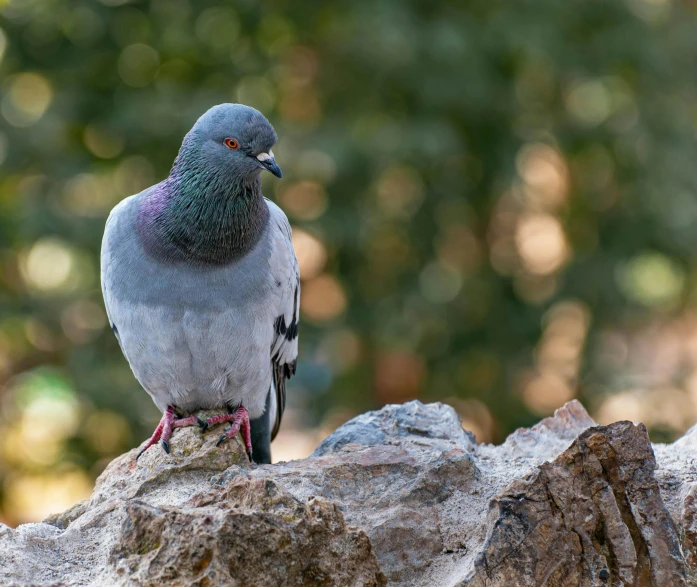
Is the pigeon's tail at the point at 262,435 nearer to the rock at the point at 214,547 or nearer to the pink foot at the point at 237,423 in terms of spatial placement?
the pink foot at the point at 237,423

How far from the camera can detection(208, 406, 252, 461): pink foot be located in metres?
4.00

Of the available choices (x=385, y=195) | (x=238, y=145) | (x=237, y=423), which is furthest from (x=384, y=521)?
(x=385, y=195)

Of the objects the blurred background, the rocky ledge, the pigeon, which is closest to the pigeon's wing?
the pigeon

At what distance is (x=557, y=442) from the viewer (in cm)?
413

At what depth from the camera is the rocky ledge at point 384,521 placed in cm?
286

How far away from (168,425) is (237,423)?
322 millimetres

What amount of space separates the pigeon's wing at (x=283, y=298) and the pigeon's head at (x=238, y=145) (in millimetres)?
435

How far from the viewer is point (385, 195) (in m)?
9.45

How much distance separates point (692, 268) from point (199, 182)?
24.7ft

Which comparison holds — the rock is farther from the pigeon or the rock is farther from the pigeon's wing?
the pigeon's wing

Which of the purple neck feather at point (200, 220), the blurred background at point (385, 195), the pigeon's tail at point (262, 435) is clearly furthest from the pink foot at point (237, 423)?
the blurred background at point (385, 195)

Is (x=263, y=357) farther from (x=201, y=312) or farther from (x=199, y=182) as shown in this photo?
(x=199, y=182)

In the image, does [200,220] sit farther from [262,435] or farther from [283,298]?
[262,435]

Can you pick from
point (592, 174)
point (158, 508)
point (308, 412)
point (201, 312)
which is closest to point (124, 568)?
point (158, 508)
